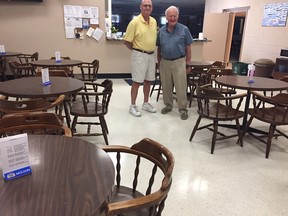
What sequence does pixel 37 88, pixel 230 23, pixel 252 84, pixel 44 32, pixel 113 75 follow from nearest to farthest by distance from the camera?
pixel 37 88, pixel 252 84, pixel 44 32, pixel 113 75, pixel 230 23

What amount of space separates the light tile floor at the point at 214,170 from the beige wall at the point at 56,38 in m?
2.96

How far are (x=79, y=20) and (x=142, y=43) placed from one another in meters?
2.98

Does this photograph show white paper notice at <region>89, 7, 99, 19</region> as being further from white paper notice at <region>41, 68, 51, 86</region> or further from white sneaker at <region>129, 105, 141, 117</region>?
white paper notice at <region>41, 68, 51, 86</region>

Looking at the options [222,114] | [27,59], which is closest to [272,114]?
[222,114]

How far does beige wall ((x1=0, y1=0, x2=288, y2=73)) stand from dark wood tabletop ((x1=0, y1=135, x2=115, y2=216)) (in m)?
5.23

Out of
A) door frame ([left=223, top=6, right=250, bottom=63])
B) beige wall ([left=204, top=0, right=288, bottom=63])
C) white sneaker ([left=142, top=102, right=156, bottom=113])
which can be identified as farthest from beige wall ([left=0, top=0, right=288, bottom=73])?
white sneaker ([left=142, top=102, right=156, bottom=113])

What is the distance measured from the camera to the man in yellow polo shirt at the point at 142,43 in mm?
3516

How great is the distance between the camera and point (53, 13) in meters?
5.73

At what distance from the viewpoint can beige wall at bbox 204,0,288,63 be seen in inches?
253

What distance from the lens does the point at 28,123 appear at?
1.60 m

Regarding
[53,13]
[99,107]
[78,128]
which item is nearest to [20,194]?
[99,107]

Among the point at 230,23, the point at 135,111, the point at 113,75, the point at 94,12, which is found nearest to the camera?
the point at 135,111

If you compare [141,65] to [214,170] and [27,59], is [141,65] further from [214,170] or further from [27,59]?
[27,59]

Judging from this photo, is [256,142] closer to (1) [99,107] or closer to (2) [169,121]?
(2) [169,121]
